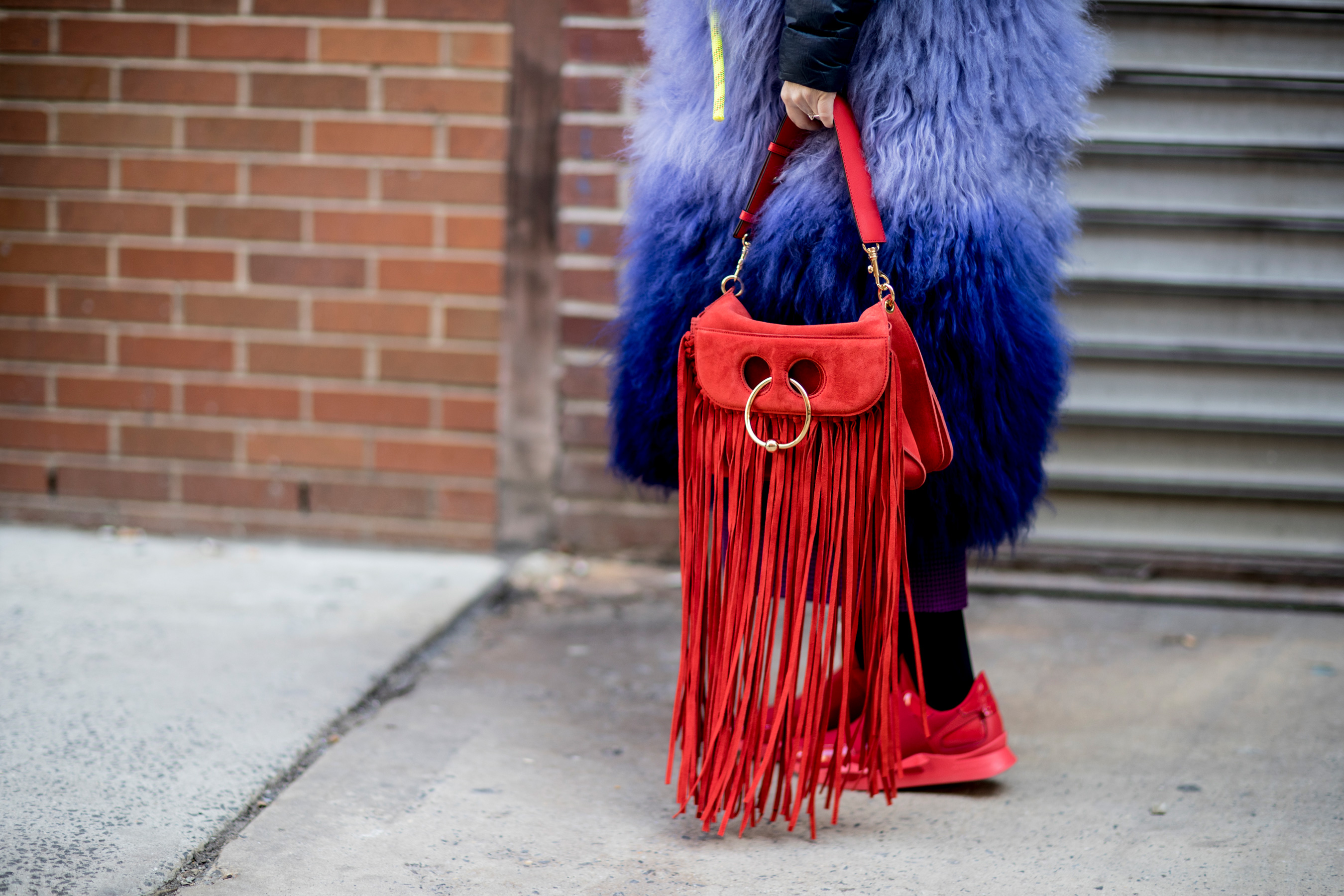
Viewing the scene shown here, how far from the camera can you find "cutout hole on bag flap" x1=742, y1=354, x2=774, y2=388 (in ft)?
5.14

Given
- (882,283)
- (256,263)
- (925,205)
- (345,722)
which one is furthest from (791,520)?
(256,263)

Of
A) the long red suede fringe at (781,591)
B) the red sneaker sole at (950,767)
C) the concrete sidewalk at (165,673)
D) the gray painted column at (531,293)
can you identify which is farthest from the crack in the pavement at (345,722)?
the red sneaker sole at (950,767)

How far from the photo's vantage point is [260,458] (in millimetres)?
2943

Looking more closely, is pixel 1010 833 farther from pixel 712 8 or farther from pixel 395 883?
pixel 712 8

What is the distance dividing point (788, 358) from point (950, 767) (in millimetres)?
781

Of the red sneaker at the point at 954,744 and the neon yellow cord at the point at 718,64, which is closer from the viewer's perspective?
the neon yellow cord at the point at 718,64

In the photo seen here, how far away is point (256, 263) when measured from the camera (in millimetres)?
2887

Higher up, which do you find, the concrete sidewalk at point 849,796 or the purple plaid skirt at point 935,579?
the purple plaid skirt at point 935,579

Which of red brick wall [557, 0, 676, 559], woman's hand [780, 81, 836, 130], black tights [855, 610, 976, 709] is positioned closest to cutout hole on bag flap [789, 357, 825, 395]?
woman's hand [780, 81, 836, 130]

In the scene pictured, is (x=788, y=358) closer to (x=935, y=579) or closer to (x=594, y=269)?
(x=935, y=579)

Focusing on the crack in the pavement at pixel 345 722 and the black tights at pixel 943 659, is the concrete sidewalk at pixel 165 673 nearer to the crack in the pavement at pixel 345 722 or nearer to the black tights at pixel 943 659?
the crack in the pavement at pixel 345 722

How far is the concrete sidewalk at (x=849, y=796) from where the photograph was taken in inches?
62.7

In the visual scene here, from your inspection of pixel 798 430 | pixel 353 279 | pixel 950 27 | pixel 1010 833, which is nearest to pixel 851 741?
pixel 1010 833

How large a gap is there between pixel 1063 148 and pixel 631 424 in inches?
31.4
